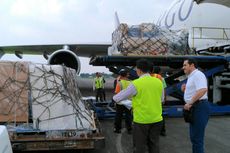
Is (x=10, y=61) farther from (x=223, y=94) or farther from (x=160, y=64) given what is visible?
(x=223, y=94)

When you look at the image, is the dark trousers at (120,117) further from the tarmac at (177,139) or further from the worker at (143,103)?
the worker at (143,103)

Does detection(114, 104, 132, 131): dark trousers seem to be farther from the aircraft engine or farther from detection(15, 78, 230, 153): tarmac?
the aircraft engine

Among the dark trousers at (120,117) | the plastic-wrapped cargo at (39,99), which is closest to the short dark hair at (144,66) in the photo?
the plastic-wrapped cargo at (39,99)

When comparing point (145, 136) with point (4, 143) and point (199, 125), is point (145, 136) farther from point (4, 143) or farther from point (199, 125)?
point (4, 143)

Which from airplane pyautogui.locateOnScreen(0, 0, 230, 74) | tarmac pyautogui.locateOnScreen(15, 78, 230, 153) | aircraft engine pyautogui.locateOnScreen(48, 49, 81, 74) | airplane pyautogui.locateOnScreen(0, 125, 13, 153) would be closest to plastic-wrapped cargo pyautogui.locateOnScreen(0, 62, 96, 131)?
tarmac pyautogui.locateOnScreen(15, 78, 230, 153)

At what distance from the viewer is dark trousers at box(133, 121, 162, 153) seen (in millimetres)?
5320

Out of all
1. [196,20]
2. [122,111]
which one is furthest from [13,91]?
[196,20]

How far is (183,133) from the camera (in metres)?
9.02

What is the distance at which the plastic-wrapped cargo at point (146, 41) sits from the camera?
1075cm

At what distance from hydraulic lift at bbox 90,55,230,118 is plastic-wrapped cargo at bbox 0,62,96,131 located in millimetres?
3431

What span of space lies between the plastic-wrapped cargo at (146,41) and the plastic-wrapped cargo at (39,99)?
139 inches

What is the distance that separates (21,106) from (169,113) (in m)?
5.39

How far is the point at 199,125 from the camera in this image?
18.9 ft

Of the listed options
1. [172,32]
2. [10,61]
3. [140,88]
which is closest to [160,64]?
[172,32]
